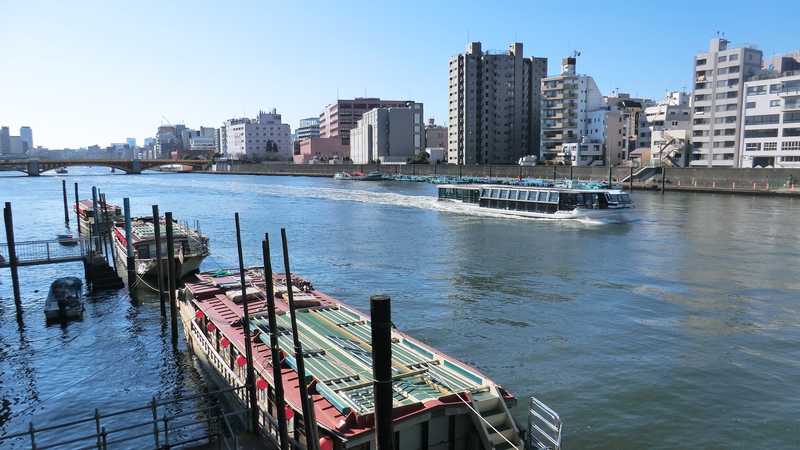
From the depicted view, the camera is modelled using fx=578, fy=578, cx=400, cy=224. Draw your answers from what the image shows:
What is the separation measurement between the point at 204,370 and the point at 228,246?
25.4 meters

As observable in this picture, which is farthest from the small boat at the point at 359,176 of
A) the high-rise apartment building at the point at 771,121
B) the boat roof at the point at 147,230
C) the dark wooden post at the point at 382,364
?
the dark wooden post at the point at 382,364

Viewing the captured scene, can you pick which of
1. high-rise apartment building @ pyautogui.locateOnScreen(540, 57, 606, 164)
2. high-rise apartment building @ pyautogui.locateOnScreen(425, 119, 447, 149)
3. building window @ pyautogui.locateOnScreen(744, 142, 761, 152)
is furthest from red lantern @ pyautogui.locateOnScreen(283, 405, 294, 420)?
high-rise apartment building @ pyautogui.locateOnScreen(425, 119, 447, 149)

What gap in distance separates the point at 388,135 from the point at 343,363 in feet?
476

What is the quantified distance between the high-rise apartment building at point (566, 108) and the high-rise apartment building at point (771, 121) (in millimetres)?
35367

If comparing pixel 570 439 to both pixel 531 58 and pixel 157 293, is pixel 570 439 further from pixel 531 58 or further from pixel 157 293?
pixel 531 58

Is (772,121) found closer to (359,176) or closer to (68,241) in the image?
(359,176)

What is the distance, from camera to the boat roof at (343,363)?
364 inches

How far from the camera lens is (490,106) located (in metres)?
128

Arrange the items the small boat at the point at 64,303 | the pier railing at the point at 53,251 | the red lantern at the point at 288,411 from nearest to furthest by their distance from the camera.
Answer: the red lantern at the point at 288,411 < the small boat at the point at 64,303 < the pier railing at the point at 53,251

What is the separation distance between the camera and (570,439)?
1281 centimetres

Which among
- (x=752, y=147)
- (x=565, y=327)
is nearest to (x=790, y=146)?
(x=752, y=147)

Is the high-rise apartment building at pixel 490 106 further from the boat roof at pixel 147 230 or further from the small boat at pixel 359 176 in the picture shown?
the boat roof at pixel 147 230

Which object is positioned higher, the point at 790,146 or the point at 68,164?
the point at 790,146

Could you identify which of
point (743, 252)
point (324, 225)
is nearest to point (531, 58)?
point (324, 225)
